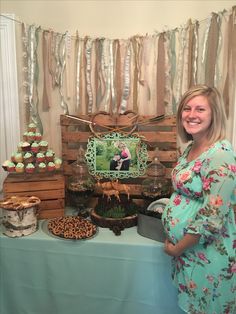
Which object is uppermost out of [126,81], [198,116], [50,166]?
[126,81]

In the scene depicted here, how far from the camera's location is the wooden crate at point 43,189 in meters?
1.68

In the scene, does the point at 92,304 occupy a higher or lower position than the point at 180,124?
lower

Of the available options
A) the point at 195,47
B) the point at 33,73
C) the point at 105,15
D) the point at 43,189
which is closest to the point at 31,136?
the point at 43,189

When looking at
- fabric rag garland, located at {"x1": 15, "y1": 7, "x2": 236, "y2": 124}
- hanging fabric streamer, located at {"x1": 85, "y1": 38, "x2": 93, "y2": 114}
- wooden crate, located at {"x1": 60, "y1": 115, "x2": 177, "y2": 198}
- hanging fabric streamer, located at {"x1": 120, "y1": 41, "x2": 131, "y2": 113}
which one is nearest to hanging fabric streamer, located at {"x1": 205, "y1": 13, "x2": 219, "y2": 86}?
fabric rag garland, located at {"x1": 15, "y1": 7, "x2": 236, "y2": 124}

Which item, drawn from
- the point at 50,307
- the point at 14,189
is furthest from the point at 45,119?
the point at 50,307

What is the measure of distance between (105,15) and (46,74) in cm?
52

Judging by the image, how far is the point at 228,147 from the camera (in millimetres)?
1088

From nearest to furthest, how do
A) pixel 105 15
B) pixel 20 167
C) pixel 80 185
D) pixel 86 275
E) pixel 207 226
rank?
pixel 207 226 → pixel 86 275 → pixel 20 167 → pixel 80 185 → pixel 105 15

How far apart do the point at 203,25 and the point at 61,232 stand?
1.43 meters

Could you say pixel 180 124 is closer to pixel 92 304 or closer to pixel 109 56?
A: pixel 109 56

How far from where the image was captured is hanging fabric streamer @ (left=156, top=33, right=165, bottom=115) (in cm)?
183

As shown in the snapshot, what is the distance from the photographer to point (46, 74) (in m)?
1.92

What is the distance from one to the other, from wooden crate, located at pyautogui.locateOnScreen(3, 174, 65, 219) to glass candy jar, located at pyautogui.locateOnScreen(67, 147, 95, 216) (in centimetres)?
8

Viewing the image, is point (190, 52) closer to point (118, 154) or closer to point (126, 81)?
point (126, 81)
